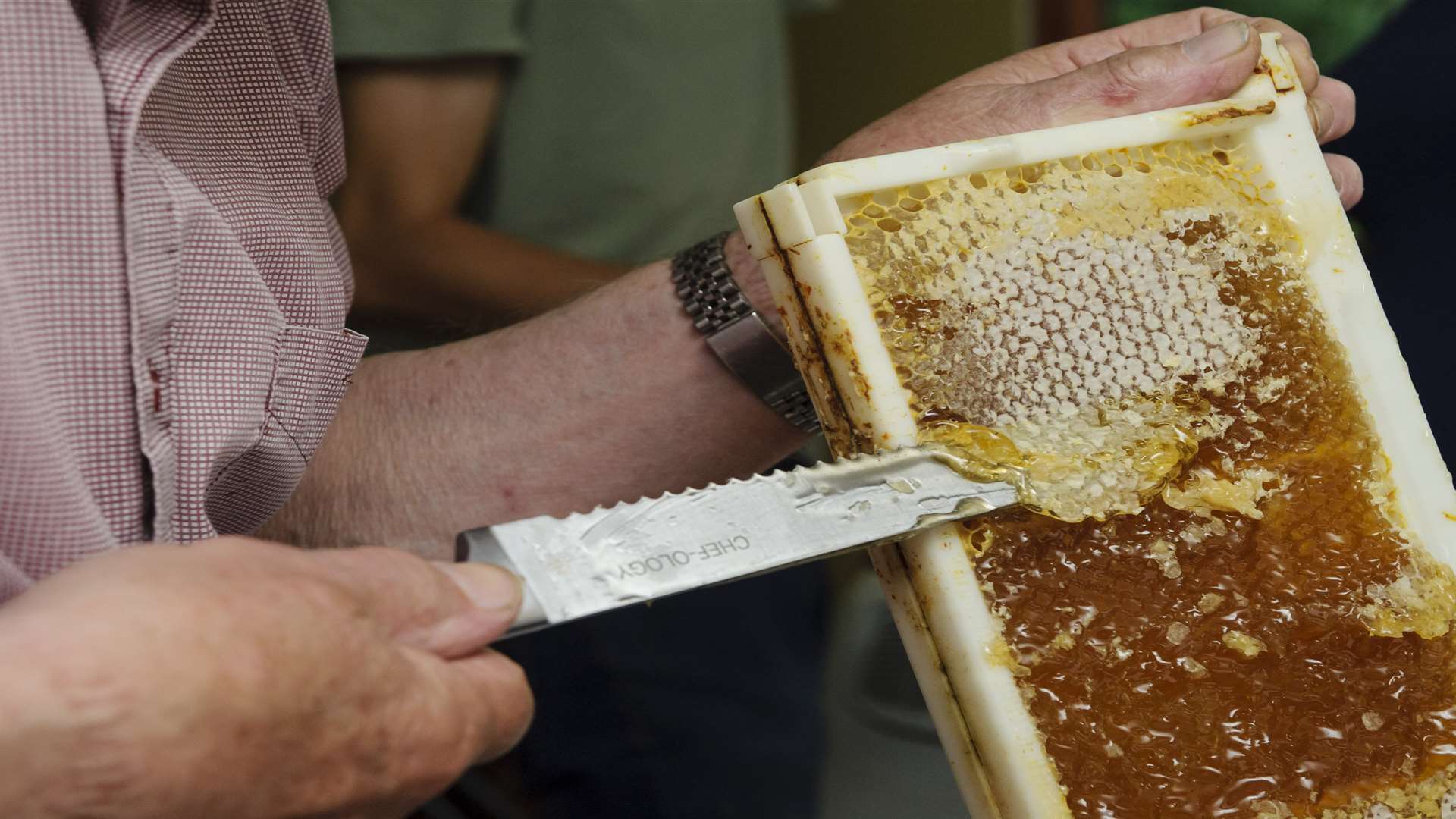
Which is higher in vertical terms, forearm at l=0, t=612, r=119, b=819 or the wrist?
the wrist

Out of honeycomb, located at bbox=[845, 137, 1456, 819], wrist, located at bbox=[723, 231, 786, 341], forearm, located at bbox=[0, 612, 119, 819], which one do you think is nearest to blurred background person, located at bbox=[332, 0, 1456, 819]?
wrist, located at bbox=[723, 231, 786, 341]

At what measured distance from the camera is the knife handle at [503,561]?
0.50 m

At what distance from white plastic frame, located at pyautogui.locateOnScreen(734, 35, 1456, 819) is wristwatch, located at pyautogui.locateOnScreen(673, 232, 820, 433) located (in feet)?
0.69

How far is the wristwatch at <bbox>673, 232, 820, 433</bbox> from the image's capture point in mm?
833

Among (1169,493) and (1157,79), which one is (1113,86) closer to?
(1157,79)

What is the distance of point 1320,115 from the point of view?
78 cm

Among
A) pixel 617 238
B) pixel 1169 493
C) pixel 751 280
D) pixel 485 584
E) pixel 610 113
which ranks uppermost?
pixel 610 113

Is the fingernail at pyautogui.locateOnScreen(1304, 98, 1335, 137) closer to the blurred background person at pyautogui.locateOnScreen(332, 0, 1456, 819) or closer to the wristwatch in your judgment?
the wristwatch

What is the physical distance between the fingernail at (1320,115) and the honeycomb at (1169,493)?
17cm

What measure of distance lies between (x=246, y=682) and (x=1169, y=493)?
0.50 m

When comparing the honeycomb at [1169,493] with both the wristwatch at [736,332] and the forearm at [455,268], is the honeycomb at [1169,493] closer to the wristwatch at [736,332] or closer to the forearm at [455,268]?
the wristwatch at [736,332]

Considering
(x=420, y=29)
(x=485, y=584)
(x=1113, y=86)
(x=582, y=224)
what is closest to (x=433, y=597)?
(x=485, y=584)

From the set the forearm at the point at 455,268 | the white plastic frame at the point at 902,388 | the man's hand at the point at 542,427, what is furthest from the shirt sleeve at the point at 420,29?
the white plastic frame at the point at 902,388

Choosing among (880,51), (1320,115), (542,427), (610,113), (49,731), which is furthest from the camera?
(880,51)
